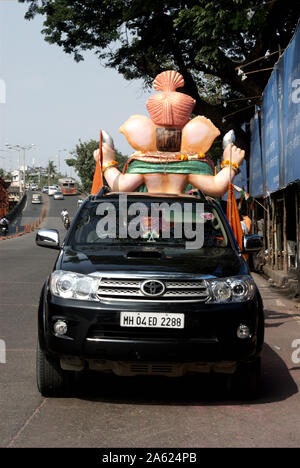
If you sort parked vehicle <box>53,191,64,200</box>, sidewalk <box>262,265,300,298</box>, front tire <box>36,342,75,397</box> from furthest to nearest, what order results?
parked vehicle <box>53,191,64,200</box>
sidewalk <box>262,265,300,298</box>
front tire <box>36,342,75,397</box>

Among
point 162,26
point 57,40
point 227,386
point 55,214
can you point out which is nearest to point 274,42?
point 162,26

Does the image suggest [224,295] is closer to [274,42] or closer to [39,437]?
[39,437]

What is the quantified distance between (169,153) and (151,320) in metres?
5.58

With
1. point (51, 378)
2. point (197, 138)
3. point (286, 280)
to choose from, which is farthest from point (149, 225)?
point (286, 280)

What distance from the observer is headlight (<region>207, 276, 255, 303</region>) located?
17.2 feet

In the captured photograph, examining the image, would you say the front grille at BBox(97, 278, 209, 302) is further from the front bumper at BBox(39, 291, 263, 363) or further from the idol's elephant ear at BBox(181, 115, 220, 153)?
the idol's elephant ear at BBox(181, 115, 220, 153)

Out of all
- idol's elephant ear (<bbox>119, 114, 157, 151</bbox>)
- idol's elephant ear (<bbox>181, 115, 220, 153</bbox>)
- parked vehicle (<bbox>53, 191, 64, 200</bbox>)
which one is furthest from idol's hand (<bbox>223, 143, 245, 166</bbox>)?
parked vehicle (<bbox>53, 191, 64, 200</bbox>)

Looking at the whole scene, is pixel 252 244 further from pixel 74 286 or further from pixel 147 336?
pixel 74 286

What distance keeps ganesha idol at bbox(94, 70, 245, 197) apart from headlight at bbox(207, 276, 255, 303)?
4.61m

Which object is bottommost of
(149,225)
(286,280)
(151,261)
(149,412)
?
(149,412)

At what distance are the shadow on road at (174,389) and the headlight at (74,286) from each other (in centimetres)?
90

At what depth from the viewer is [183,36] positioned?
22.5 meters

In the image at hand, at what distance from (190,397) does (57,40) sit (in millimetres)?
21755

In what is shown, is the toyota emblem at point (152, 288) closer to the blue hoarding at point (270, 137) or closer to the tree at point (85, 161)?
the blue hoarding at point (270, 137)
